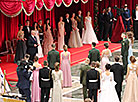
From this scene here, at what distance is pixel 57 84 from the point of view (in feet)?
36.4

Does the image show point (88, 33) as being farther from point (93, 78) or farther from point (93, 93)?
point (93, 78)

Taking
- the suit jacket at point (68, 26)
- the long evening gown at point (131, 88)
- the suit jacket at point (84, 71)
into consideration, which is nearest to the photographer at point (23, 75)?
the suit jacket at point (84, 71)

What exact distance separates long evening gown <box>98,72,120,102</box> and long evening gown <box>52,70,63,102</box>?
109 centimetres

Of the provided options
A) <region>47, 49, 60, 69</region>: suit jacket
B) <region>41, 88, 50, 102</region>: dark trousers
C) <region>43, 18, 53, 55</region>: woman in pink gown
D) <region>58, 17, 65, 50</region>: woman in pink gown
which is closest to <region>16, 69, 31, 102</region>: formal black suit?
<region>41, 88, 50, 102</region>: dark trousers

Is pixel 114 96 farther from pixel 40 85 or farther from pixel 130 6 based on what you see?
pixel 130 6

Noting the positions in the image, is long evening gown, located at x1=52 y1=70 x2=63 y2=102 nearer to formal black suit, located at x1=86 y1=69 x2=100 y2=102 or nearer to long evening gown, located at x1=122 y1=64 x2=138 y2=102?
formal black suit, located at x1=86 y1=69 x2=100 y2=102

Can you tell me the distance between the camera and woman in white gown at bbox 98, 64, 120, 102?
10.8 m

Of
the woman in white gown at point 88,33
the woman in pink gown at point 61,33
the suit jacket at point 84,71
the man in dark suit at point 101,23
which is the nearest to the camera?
the suit jacket at point 84,71

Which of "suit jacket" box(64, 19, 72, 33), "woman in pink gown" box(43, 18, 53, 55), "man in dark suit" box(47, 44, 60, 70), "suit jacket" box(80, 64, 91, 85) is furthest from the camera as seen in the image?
"suit jacket" box(64, 19, 72, 33)

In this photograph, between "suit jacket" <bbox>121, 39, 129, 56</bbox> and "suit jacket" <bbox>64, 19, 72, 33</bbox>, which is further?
"suit jacket" <bbox>64, 19, 72, 33</bbox>

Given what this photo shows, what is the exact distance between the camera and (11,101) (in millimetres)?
9578

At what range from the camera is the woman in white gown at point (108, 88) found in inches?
425

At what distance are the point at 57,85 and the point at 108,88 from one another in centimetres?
132

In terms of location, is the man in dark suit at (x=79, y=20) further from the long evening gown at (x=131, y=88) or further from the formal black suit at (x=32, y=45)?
the long evening gown at (x=131, y=88)
